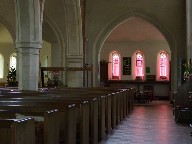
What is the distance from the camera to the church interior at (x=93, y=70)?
17.3 feet

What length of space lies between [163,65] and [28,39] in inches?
627

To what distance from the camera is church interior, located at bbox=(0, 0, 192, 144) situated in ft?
17.3

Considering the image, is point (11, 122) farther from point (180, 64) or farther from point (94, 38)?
point (94, 38)

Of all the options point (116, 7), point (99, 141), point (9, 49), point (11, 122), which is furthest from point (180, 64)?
point (11, 122)

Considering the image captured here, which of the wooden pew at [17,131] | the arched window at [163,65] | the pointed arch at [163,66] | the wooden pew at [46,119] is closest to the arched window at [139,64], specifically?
the pointed arch at [163,66]

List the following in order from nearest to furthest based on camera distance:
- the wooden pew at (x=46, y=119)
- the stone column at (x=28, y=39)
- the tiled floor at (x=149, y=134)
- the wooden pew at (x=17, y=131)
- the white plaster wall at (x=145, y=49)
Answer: the wooden pew at (x=17, y=131) < the wooden pew at (x=46, y=119) < the tiled floor at (x=149, y=134) < the stone column at (x=28, y=39) < the white plaster wall at (x=145, y=49)

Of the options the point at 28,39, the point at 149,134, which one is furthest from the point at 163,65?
the point at 149,134

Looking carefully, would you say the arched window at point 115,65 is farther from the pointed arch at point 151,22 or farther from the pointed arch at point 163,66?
the pointed arch at point 151,22

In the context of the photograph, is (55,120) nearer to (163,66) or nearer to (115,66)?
(115,66)

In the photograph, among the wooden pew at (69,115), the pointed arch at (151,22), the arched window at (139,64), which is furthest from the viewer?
the arched window at (139,64)

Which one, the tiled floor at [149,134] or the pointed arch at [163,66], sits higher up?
the pointed arch at [163,66]

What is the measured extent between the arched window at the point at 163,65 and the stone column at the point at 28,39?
15361 millimetres

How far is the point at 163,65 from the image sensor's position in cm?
2586

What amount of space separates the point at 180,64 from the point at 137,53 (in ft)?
27.4
